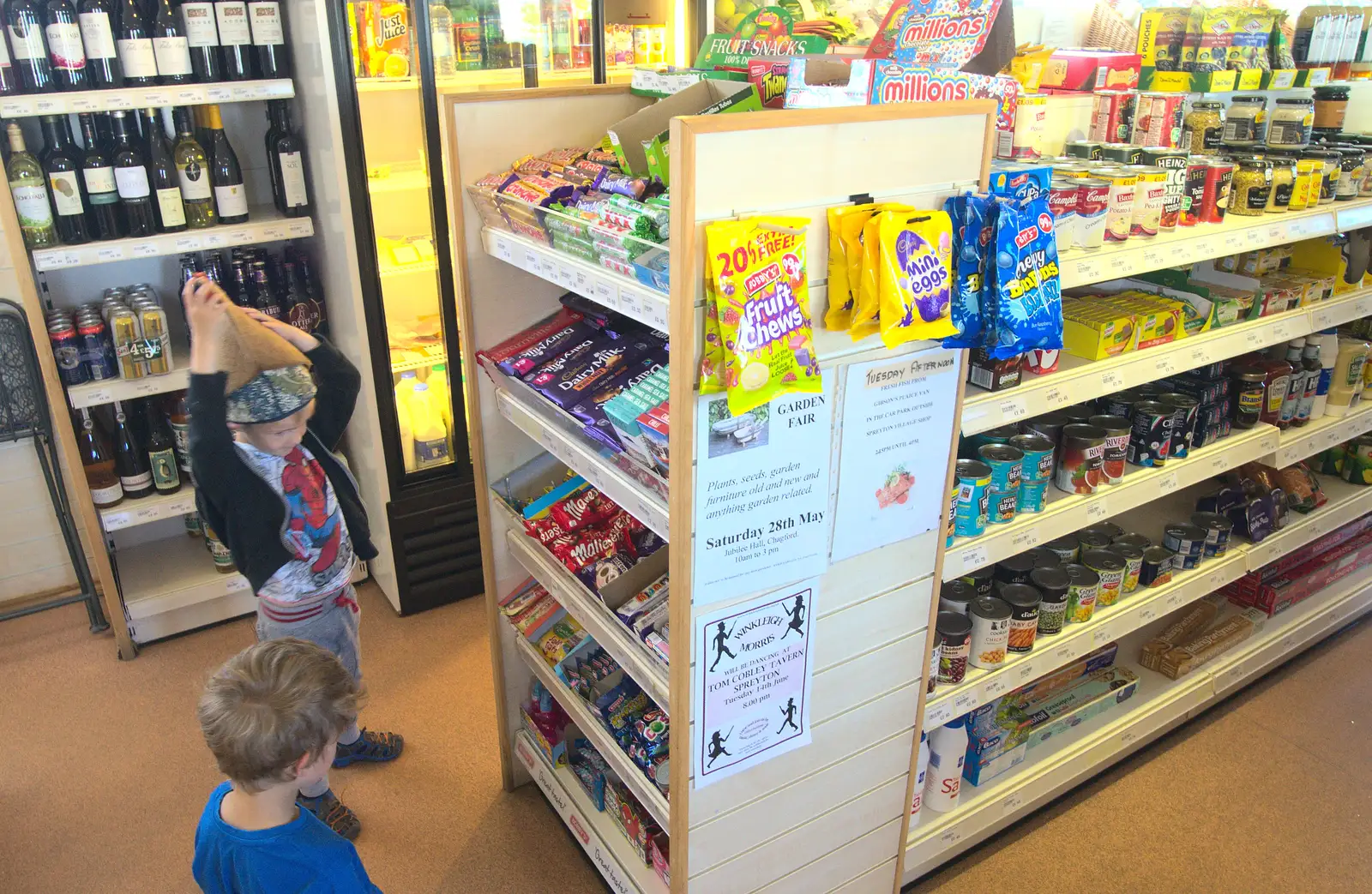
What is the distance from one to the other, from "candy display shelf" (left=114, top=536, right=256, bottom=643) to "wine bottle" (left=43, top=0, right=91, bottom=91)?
1590 millimetres

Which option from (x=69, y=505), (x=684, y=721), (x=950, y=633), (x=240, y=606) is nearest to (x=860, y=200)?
(x=684, y=721)

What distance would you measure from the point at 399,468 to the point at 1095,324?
231 cm

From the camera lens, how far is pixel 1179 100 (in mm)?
2354

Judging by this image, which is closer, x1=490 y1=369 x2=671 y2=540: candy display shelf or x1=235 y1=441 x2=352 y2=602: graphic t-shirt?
x1=490 y1=369 x2=671 y2=540: candy display shelf

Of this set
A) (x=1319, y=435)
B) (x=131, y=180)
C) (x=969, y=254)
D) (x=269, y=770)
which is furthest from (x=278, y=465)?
(x=1319, y=435)

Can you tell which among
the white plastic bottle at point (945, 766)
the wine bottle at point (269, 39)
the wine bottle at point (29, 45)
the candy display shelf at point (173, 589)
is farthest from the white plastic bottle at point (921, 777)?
the wine bottle at point (29, 45)

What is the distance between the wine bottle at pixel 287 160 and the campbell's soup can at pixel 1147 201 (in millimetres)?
2506

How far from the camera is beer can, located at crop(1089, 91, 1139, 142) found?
241cm

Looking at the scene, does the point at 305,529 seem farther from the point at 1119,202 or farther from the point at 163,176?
the point at 1119,202

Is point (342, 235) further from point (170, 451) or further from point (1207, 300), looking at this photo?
point (1207, 300)

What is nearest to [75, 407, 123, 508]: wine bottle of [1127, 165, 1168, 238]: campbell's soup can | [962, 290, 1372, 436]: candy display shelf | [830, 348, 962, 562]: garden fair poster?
[830, 348, 962, 562]: garden fair poster

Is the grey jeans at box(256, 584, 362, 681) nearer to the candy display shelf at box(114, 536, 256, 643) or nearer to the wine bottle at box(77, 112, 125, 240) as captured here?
the candy display shelf at box(114, 536, 256, 643)

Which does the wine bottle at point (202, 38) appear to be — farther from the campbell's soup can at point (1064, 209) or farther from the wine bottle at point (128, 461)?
the campbell's soup can at point (1064, 209)

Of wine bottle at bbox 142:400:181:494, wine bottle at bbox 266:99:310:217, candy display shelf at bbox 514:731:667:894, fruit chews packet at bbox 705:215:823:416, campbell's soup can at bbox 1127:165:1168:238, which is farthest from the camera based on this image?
wine bottle at bbox 142:400:181:494
